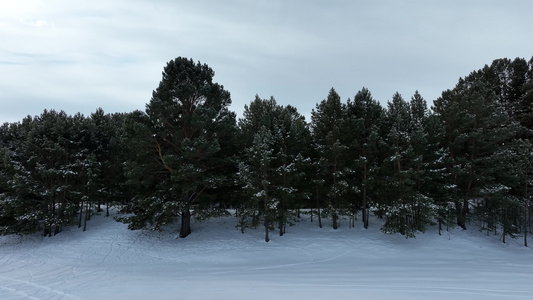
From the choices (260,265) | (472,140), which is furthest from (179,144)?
(472,140)

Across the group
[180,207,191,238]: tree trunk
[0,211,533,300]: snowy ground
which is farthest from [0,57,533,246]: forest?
[0,211,533,300]: snowy ground

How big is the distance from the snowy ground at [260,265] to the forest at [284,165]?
1.56 meters

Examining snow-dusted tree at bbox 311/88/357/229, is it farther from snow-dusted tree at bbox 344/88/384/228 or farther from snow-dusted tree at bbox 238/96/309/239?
snow-dusted tree at bbox 238/96/309/239

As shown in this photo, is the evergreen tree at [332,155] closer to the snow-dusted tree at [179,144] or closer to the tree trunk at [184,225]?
the snow-dusted tree at [179,144]

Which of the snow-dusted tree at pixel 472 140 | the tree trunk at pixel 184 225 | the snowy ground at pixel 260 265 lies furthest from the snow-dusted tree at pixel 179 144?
the snow-dusted tree at pixel 472 140

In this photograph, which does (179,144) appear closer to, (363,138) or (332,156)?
(332,156)

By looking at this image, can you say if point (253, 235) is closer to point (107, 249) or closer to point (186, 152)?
point (186, 152)

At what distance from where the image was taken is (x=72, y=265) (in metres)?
16.8

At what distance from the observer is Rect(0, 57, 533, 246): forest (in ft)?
66.9

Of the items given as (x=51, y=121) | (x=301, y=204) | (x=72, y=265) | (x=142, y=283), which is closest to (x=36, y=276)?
(x=72, y=265)

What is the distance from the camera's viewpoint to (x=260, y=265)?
16.2 metres

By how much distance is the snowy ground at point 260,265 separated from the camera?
10115 millimetres

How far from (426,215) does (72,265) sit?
25039 millimetres

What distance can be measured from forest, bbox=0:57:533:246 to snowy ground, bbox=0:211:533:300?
61.4 inches
